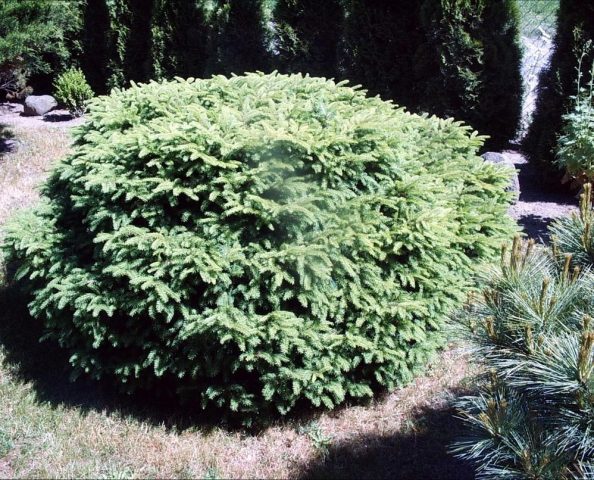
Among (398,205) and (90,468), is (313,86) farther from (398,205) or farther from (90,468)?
(90,468)

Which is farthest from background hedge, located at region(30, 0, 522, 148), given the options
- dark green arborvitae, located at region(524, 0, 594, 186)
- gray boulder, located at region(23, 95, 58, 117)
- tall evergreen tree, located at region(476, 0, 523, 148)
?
gray boulder, located at region(23, 95, 58, 117)

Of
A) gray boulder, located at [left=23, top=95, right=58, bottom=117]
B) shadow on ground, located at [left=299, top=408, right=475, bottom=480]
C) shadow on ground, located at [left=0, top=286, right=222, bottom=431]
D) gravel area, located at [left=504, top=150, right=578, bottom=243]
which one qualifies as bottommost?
shadow on ground, located at [left=0, top=286, right=222, bottom=431]

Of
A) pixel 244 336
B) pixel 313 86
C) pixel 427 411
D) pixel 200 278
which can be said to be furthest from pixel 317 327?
pixel 313 86

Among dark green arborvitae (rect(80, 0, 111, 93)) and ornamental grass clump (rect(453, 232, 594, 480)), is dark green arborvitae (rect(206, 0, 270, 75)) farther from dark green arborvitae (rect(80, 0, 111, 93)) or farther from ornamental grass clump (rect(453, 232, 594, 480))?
ornamental grass clump (rect(453, 232, 594, 480))

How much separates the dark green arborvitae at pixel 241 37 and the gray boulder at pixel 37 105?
2776 mm

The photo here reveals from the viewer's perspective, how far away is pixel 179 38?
8.78m

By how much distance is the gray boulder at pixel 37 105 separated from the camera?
30.4ft

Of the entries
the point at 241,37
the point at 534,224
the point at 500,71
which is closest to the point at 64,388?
the point at 534,224

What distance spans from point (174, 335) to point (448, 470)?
5.07 feet

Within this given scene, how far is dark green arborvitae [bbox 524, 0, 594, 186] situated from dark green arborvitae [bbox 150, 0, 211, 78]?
4.52 metres

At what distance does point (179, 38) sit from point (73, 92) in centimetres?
167

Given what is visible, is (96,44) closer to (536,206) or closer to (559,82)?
(559,82)

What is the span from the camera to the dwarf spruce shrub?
125 inches

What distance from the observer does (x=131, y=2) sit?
9.09 m
